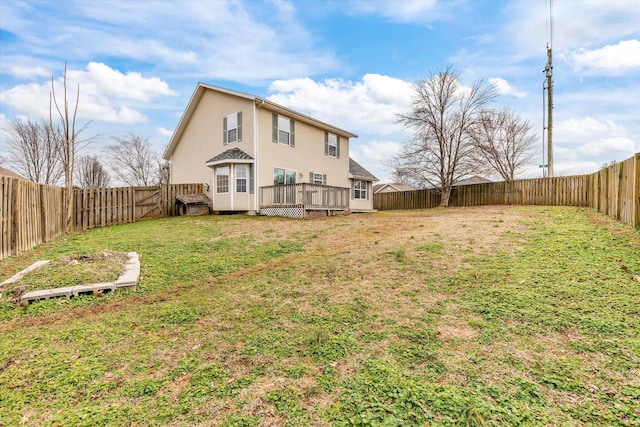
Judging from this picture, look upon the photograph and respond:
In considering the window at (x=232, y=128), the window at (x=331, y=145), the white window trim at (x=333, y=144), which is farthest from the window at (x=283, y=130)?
the white window trim at (x=333, y=144)

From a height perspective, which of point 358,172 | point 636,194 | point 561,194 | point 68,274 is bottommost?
point 68,274

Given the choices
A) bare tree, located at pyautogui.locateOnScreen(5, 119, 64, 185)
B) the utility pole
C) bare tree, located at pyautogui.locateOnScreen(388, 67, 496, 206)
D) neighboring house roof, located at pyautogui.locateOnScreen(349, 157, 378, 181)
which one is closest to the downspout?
neighboring house roof, located at pyautogui.locateOnScreen(349, 157, 378, 181)

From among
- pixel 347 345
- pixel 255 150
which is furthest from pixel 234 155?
pixel 347 345

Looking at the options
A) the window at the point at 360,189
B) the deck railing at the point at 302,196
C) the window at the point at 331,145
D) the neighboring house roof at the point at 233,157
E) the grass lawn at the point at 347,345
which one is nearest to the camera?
the grass lawn at the point at 347,345

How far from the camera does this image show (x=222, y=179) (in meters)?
15.5

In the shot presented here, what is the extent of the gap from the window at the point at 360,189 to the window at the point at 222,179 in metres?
9.36

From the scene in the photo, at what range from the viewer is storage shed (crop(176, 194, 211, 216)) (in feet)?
50.2

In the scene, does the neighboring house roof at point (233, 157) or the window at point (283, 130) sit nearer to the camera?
the neighboring house roof at point (233, 157)

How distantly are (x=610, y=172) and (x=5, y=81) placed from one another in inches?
970

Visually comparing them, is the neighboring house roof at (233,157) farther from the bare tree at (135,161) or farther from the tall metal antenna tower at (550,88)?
the bare tree at (135,161)

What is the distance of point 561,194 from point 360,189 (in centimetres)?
1149

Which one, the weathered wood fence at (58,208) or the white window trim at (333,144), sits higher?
the white window trim at (333,144)

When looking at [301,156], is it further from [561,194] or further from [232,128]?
[561,194]

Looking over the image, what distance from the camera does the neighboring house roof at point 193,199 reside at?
15.2 metres
